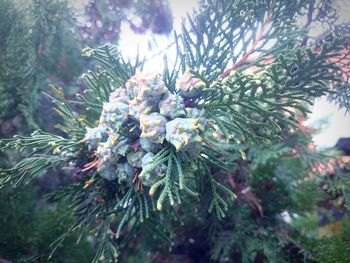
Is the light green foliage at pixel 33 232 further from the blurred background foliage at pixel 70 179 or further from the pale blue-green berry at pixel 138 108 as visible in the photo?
the pale blue-green berry at pixel 138 108

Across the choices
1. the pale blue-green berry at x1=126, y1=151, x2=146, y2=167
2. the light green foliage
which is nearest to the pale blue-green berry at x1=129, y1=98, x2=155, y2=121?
the pale blue-green berry at x1=126, y1=151, x2=146, y2=167

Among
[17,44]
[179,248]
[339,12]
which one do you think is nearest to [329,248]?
[179,248]

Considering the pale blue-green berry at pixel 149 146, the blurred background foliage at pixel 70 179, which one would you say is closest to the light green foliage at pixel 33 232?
the blurred background foliage at pixel 70 179

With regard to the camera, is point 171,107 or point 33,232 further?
point 33,232

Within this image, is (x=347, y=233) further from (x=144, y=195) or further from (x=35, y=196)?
(x=35, y=196)

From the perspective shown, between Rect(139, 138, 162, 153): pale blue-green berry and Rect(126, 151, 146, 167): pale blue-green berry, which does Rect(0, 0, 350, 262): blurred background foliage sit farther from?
Rect(139, 138, 162, 153): pale blue-green berry

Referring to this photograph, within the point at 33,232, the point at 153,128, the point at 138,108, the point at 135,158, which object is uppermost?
the point at 138,108

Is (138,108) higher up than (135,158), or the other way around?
(138,108)

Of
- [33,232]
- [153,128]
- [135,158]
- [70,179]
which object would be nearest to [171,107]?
[153,128]

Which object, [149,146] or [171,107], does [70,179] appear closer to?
[149,146]
